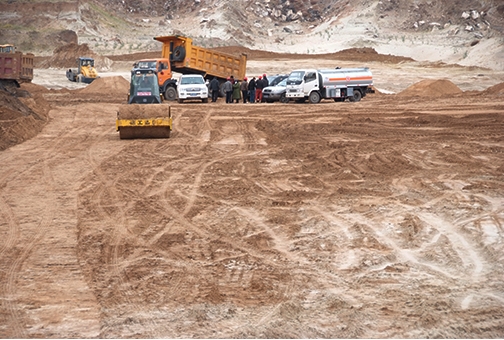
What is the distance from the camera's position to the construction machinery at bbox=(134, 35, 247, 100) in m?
38.2

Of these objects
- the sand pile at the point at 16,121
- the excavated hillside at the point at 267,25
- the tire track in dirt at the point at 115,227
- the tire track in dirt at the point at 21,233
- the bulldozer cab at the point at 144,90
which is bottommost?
the tire track in dirt at the point at 21,233

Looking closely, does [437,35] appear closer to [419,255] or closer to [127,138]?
[127,138]

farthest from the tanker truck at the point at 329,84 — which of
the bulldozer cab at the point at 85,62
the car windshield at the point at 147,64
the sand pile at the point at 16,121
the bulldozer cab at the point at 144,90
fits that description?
the bulldozer cab at the point at 85,62

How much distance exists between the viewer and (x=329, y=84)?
36062mm

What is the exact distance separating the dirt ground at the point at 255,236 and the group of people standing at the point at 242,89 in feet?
50.0

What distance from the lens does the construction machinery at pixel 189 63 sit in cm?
3816

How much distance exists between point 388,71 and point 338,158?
4023 cm

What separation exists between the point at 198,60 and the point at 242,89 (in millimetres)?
3909

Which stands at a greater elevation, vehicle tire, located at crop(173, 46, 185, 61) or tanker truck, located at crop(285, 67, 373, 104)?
vehicle tire, located at crop(173, 46, 185, 61)

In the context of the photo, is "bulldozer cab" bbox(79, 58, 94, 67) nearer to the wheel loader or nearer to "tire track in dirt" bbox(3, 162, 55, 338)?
the wheel loader

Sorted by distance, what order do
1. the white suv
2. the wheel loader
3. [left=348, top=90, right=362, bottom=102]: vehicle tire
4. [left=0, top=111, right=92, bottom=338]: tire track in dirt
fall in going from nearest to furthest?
[left=0, top=111, right=92, bottom=338]: tire track in dirt < the wheel loader < [left=348, top=90, right=362, bottom=102]: vehicle tire < the white suv

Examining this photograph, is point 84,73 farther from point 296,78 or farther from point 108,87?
point 296,78

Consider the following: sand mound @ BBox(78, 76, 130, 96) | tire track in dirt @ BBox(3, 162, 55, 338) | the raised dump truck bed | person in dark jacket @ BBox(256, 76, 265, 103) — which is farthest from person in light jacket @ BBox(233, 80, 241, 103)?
tire track in dirt @ BBox(3, 162, 55, 338)

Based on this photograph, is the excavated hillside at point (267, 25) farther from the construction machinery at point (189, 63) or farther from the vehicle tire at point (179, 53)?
the vehicle tire at point (179, 53)
